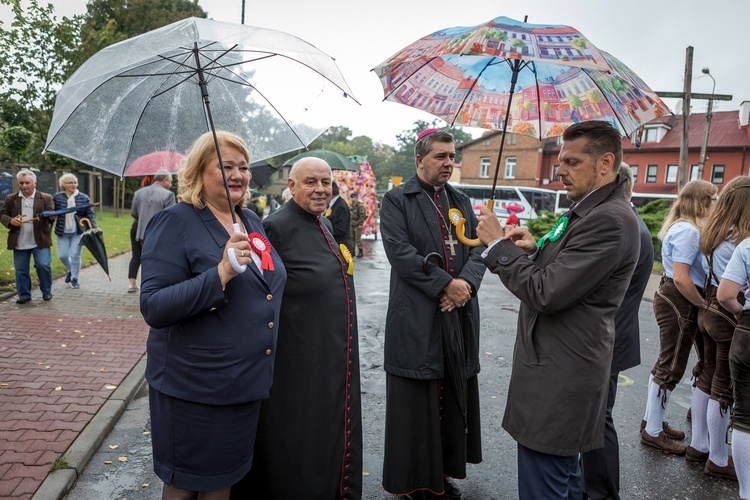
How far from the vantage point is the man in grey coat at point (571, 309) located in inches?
90.7

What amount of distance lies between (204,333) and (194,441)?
49cm

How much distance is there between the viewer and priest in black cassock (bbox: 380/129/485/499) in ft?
11.0

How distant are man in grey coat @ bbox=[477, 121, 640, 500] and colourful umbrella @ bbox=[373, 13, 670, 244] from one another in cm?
40

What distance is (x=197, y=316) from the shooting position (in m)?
2.25

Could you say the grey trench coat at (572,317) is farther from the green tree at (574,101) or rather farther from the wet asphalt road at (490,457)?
the wet asphalt road at (490,457)

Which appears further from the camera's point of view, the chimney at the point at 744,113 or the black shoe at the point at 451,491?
the chimney at the point at 744,113

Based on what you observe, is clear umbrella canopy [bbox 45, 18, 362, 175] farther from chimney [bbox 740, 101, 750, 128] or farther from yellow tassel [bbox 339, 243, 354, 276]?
chimney [bbox 740, 101, 750, 128]

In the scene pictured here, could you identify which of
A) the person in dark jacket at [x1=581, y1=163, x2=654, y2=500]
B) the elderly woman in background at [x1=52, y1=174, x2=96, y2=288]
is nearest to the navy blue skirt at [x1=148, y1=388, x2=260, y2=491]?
the person in dark jacket at [x1=581, y1=163, x2=654, y2=500]

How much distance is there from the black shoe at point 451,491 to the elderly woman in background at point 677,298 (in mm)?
1829

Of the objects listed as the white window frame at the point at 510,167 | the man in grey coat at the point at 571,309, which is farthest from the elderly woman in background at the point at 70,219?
the white window frame at the point at 510,167

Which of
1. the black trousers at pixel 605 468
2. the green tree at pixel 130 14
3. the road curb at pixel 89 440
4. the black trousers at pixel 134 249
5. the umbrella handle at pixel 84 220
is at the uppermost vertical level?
the green tree at pixel 130 14

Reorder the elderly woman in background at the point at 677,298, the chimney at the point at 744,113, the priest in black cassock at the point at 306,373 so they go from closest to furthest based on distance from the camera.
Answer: the priest in black cassock at the point at 306,373, the elderly woman in background at the point at 677,298, the chimney at the point at 744,113

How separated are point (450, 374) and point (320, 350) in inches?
36.9

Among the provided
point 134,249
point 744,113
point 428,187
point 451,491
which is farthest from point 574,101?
point 744,113
